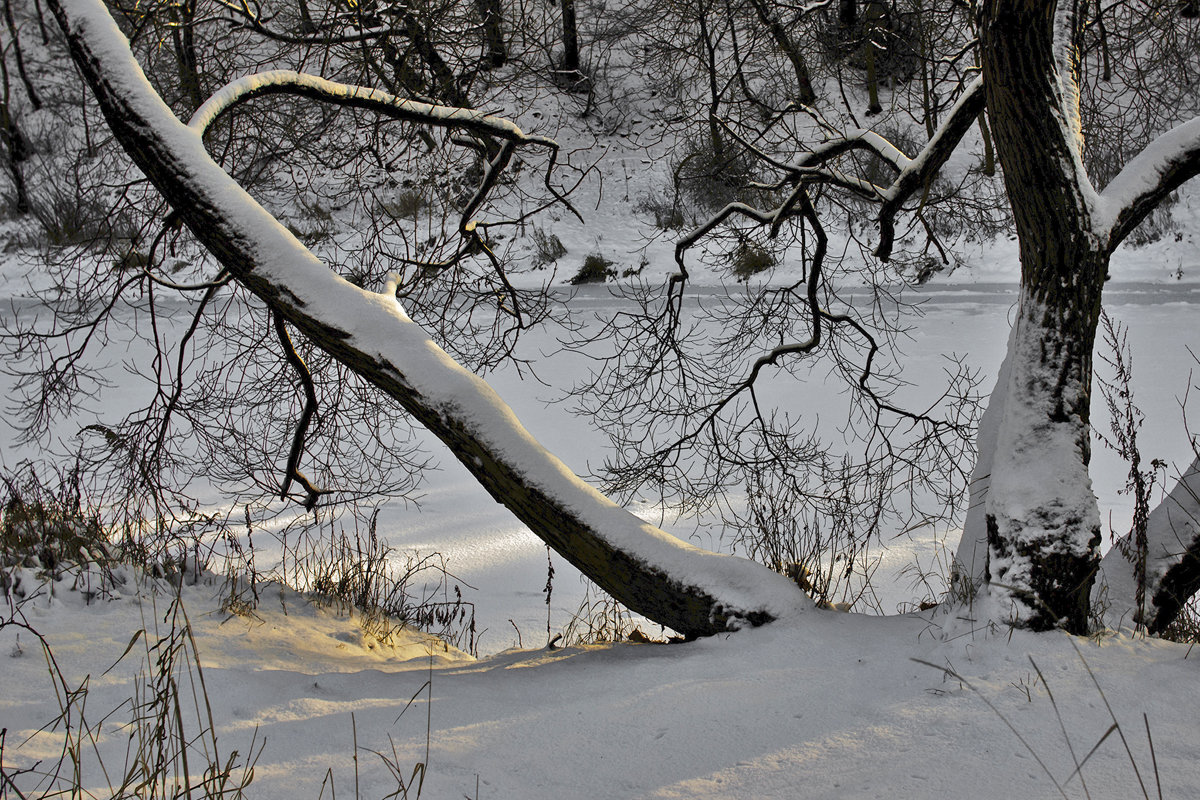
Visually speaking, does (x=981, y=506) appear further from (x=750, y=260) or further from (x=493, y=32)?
(x=750, y=260)

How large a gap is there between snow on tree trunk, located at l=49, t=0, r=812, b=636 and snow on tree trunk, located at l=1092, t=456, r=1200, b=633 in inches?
50.0

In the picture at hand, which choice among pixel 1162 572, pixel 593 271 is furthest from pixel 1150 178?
pixel 593 271

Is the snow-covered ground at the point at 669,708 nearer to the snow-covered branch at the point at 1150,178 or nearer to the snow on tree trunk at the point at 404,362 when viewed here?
the snow on tree trunk at the point at 404,362

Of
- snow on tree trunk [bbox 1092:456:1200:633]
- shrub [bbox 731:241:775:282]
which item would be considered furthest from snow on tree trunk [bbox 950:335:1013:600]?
shrub [bbox 731:241:775:282]

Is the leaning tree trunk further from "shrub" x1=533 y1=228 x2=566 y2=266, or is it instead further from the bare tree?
"shrub" x1=533 y1=228 x2=566 y2=266

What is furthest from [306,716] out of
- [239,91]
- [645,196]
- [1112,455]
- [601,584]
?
[645,196]

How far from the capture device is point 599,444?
27.9ft

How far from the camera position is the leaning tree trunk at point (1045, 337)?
9.52 ft

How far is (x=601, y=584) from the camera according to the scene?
3.31m

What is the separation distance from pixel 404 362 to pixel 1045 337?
2.33 m

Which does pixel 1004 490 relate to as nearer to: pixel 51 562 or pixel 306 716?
pixel 306 716

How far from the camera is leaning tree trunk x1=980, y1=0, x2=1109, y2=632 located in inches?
114

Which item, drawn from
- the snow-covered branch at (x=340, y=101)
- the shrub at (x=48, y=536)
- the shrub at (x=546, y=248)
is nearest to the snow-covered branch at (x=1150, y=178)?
the snow-covered branch at (x=340, y=101)

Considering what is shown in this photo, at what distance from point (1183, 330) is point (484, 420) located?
8723mm
